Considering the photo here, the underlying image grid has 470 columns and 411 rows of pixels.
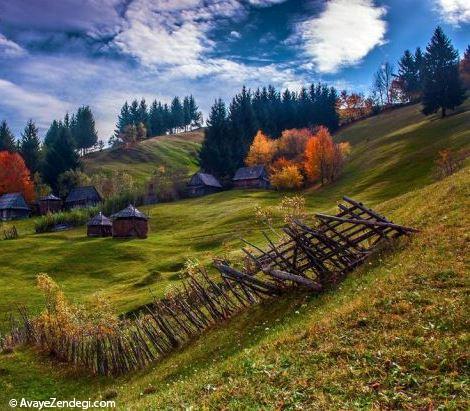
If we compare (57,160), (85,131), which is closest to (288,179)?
(57,160)

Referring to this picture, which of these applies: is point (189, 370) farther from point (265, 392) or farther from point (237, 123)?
point (237, 123)

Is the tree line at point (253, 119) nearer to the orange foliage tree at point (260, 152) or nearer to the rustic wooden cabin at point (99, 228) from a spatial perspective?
the orange foliage tree at point (260, 152)

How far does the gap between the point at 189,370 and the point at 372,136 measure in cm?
11514

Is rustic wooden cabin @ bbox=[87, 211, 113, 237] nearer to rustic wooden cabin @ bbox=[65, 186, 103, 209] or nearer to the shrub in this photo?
rustic wooden cabin @ bbox=[65, 186, 103, 209]

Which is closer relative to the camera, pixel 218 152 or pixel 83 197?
pixel 83 197

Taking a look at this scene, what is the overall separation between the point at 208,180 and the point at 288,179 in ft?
74.9

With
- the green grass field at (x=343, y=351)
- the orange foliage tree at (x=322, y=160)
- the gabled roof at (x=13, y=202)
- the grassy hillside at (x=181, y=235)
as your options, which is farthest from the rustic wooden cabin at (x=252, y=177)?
the green grass field at (x=343, y=351)

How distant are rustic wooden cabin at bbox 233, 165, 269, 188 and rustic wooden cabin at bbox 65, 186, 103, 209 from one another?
3306 cm

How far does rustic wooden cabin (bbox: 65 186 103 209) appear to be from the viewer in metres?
105

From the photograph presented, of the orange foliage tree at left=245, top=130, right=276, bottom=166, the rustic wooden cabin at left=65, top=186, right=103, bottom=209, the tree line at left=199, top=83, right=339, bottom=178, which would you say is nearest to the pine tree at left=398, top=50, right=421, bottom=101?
the tree line at left=199, top=83, right=339, bottom=178

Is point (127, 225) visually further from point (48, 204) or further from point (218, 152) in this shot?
point (218, 152)

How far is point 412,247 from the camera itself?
58.6 ft

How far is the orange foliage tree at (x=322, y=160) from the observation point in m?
94.1

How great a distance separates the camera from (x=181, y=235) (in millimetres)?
67500
